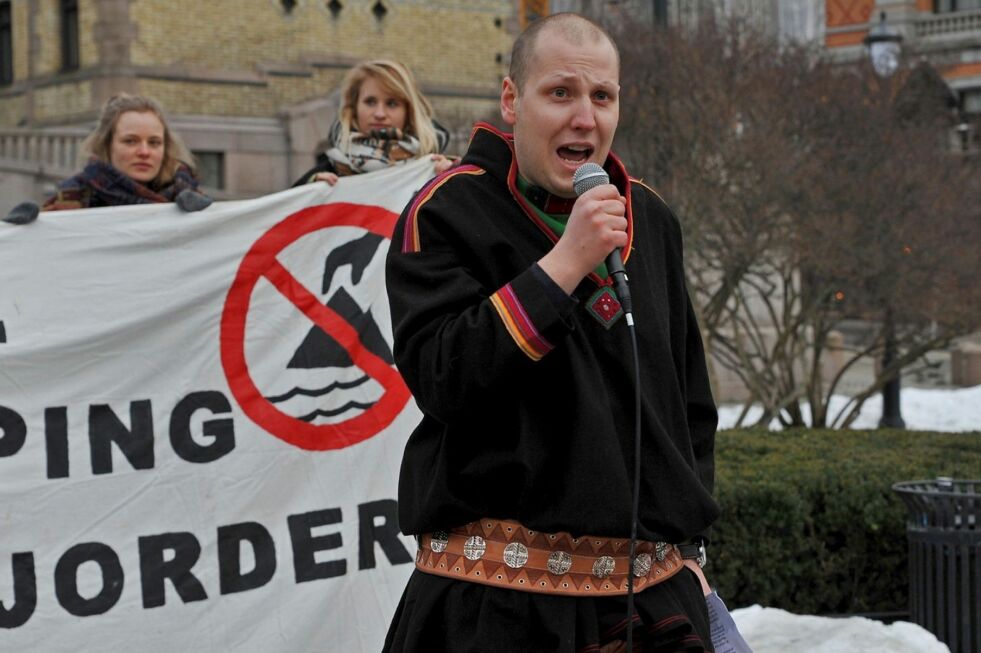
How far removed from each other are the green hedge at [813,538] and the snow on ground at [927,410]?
1013 centimetres

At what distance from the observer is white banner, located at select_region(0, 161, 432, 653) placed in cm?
523

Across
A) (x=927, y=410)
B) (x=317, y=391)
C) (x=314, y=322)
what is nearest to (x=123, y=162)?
(x=314, y=322)

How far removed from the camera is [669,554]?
10.6 feet

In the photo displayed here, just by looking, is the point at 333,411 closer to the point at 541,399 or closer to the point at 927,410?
the point at 541,399

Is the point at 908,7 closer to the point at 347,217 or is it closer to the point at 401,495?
the point at 347,217

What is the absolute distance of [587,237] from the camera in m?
2.81

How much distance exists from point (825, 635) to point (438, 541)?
3.49 meters

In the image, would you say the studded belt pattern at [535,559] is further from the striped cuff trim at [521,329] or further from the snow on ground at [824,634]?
the snow on ground at [824,634]

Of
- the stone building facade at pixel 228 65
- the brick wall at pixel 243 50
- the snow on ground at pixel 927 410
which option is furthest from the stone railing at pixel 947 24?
the snow on ground at pixel 927 410

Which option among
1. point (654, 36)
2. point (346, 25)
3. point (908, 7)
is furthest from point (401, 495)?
point (908, 7)

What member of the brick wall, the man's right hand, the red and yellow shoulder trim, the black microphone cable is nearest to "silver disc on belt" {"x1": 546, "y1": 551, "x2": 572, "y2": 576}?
the black microphone cable

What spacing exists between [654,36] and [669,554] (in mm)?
11803

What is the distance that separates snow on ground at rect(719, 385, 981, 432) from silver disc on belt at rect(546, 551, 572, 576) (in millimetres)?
14168

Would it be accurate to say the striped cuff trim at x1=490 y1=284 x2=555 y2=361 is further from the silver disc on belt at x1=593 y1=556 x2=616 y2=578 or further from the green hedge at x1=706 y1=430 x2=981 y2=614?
the green hedge at x1=706 y1=430 x2=981 y2=614
